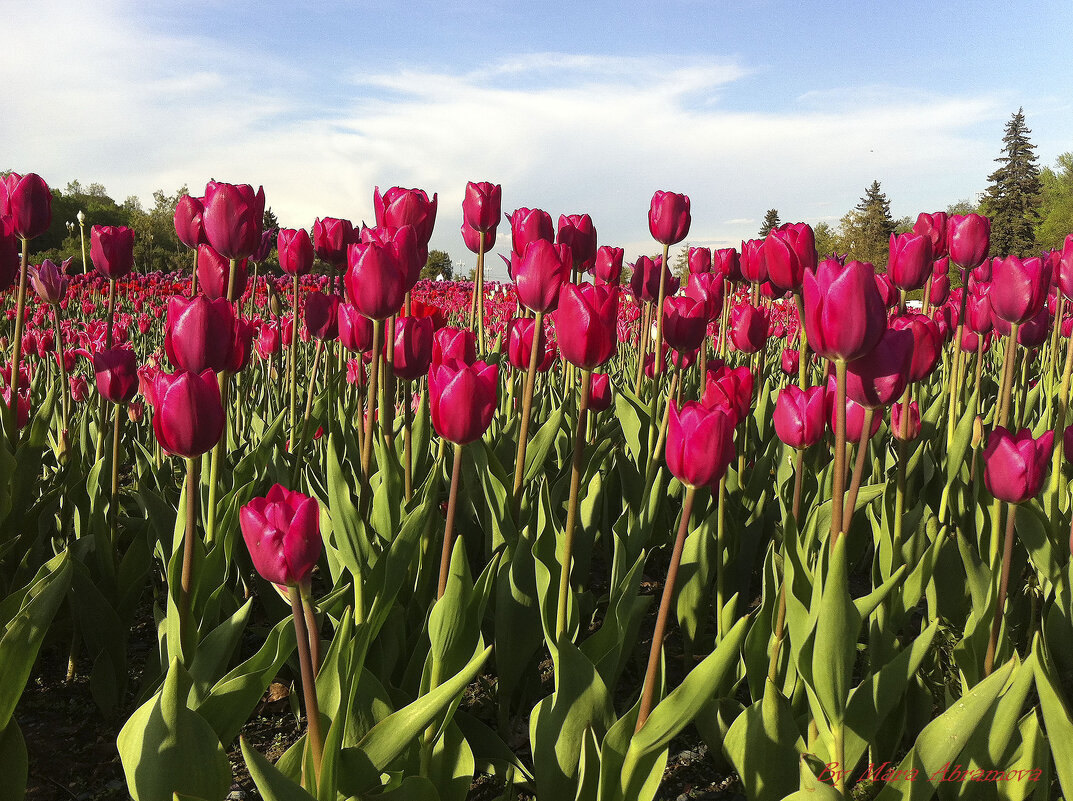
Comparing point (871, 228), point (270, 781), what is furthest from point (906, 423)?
point (871, 228)

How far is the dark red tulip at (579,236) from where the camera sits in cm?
253

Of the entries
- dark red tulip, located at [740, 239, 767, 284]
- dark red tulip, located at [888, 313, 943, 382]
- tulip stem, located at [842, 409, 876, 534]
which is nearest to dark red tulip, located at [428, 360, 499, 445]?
tulip stem, located at [842, 409, 876, 534]

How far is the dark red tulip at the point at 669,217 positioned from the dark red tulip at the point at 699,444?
166 cm

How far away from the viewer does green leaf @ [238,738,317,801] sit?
0.97 metres

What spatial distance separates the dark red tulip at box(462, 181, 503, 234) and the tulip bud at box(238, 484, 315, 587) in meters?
1.60

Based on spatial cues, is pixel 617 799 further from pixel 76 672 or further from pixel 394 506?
pixel 76 672

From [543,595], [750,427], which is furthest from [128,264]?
[750,427]

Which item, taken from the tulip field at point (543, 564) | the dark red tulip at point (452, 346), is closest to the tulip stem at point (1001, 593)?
the tulip field at point (543, 564)

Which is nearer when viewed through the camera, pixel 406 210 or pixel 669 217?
pixel 406 210

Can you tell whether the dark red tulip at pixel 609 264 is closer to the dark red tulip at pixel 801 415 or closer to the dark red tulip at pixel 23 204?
the dark red tulip at pixel 801 415

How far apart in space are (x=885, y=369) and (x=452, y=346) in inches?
38.6

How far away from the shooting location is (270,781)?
1.00m

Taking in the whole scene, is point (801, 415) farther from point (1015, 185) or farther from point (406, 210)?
point (1015, 185)

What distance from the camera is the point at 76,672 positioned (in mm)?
2127
